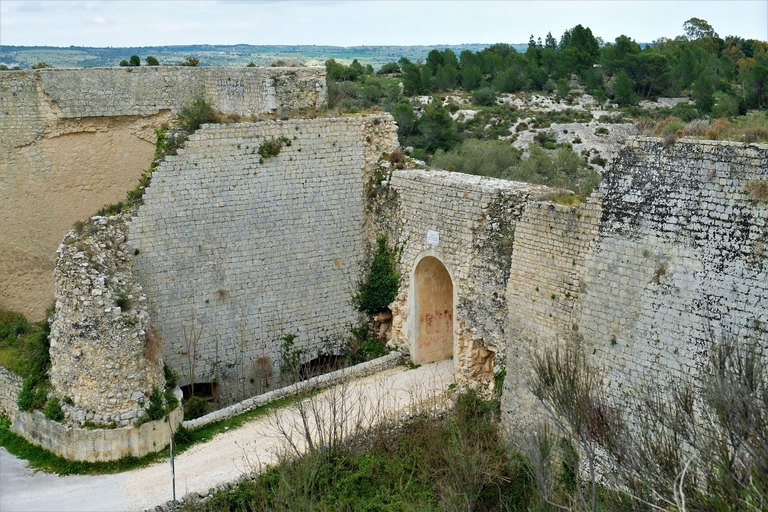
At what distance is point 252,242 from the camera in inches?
592

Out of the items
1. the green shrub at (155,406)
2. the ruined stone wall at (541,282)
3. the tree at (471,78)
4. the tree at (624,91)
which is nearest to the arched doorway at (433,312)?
the ruined stone wall at (541,282)

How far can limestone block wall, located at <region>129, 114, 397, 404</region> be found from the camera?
14258mm

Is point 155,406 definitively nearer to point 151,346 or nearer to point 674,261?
point 151,346

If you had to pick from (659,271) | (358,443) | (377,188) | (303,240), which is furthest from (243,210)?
(659,271)

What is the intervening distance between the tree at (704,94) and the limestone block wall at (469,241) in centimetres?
1793

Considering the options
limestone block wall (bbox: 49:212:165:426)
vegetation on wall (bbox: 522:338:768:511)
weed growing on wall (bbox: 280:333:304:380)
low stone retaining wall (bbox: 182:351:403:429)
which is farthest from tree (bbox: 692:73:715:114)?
limestone block wall (bbox: 49:212:165:426)

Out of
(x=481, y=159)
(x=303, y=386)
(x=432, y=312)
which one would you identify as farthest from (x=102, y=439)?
(x=481, y=159)

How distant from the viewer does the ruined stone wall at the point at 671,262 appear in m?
9.59

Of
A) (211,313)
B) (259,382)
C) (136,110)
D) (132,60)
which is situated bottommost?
(259,382)

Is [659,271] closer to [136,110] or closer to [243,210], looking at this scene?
[243,210]

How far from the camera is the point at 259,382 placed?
603 inches

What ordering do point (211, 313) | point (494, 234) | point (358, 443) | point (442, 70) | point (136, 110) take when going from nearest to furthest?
point (358, 443), point (494, 234), point (211, 313), point (136, 110), point (442, 70)

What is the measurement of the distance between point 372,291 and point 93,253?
19.4ft

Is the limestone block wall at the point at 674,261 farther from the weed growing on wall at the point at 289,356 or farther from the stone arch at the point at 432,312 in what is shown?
the weed growing on wall at the point at 289,356
